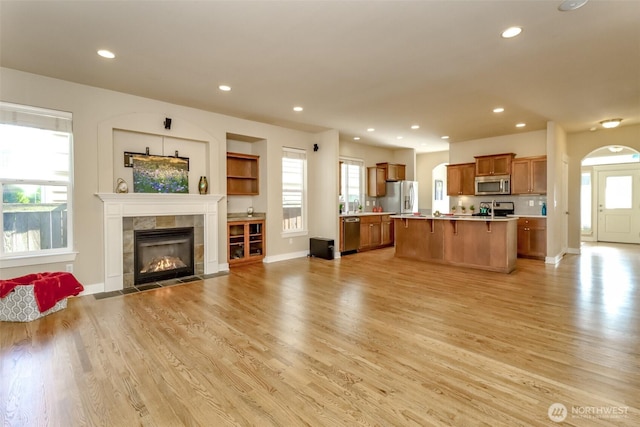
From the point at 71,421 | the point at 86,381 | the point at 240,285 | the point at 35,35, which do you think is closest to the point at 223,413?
the point at 71,421

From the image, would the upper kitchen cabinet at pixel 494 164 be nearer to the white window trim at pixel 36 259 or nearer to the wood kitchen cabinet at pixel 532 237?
the wood kitchen cabinet at pixel 532 237

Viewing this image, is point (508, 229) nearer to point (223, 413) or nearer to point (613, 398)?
point (613, 398)

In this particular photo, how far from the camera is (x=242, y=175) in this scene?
6.61 metres

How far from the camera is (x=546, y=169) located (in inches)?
265

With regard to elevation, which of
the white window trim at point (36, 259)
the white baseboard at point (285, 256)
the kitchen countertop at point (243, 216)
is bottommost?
the white baseboard at point (285, 256)

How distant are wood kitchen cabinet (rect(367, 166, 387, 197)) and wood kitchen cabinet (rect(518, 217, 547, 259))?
3.48 meters

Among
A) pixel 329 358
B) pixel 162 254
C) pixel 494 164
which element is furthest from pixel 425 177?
pixel 329 358

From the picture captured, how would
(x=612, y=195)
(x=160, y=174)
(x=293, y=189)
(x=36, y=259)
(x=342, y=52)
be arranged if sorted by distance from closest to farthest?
1. (x=342, y=52)
2. (x=36, y=259)
3. (x=160, y=174)
4. (x=293, y=189)
5. (x=612, y=195)

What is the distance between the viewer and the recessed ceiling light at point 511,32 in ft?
9.39

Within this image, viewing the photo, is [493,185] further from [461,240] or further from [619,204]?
[619,204]

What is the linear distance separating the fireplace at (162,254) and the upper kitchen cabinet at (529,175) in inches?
273

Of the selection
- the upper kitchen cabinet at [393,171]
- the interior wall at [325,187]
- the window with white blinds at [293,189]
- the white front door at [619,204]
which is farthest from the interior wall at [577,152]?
the window with white blinds at [293,189]

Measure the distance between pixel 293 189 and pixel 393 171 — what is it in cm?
357

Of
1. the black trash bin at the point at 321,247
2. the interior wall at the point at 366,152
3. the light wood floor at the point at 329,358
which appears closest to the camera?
the light wood floor at the point at 329,358
